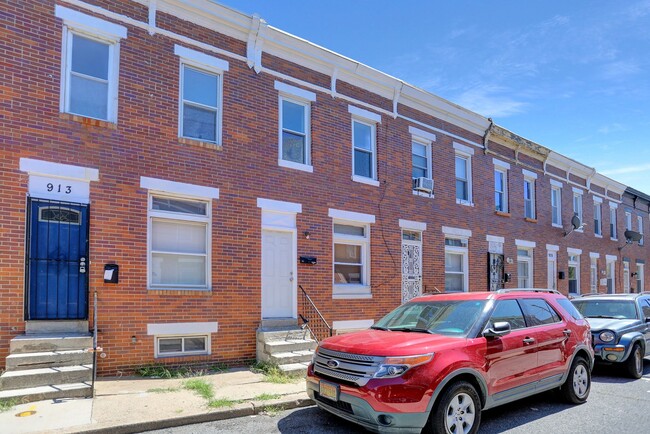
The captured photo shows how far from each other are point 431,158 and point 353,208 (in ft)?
12.1

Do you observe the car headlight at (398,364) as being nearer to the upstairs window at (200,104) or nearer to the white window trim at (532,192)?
the upstairs window at (200,104)

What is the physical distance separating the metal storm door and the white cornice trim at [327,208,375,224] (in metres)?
1.42

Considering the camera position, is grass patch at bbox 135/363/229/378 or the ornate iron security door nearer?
grass patch at bbox 135/363/229/378

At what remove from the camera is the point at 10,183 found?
7.34m

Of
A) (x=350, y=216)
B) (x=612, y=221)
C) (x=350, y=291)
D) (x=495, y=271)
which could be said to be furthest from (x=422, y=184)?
(x=612, y=221)

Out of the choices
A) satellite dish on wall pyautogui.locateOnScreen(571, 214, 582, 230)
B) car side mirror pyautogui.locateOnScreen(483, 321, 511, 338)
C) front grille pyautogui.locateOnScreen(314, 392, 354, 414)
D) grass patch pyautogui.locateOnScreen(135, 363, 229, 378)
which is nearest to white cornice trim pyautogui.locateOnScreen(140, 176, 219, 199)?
grass patch pyautogui.locateOnScreen(135, 363, 229, 378)

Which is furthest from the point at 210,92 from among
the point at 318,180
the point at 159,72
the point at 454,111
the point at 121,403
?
the point at 454,111

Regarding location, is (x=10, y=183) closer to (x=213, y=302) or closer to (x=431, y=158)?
(x=213, y=302)

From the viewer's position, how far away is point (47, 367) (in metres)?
6.93

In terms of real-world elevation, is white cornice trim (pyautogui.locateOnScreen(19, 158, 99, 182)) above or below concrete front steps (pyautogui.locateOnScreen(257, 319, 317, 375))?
above

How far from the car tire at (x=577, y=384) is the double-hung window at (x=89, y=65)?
27.9ft

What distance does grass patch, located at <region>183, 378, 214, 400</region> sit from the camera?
6906 millimetres

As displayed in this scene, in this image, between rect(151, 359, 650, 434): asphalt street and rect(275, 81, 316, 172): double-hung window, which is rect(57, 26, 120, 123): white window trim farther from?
rect(151, 359, 650, 434): asphalt street

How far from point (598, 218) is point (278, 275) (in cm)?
1853
